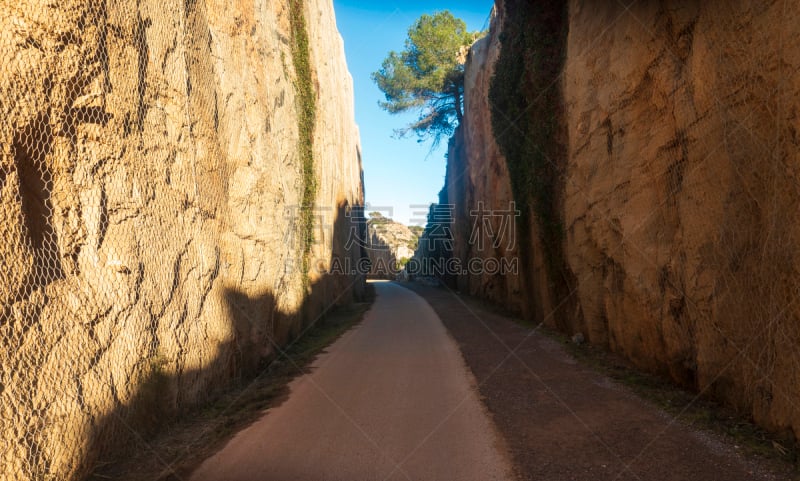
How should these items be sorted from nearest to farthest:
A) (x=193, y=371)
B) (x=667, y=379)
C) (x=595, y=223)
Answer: (x=193, y=371) → (x=667, y=379) → (x=595, y=223)

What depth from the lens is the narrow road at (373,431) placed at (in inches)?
172

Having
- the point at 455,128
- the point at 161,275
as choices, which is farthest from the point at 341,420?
the point at 455,128

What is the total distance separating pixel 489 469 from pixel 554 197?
896 centimetres

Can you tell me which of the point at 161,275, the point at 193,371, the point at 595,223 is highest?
the point at 595,223

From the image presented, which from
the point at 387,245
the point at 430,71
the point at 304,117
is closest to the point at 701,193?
the point at 304,117

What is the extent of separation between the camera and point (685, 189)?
623 centimetres

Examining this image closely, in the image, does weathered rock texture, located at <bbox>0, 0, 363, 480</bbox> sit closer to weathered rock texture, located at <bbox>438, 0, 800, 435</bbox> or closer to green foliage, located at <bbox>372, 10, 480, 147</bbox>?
weathered rock texture, located at <bbox>438, 0, 800, 435</bbox>

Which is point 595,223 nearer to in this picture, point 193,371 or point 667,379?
point 667,379

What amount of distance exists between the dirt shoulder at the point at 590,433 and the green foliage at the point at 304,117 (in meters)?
6.91

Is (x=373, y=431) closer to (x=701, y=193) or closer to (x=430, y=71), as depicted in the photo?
(x=701, y=193)

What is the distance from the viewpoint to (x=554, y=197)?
1188 cm

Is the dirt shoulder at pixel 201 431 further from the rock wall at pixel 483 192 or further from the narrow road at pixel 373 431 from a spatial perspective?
the rock wall at pixel 483 192

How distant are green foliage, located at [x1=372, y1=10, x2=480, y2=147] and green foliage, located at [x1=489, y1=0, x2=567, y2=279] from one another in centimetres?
1366

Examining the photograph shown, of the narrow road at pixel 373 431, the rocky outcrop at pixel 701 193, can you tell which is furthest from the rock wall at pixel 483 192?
the narrow road at pixel 373 431
